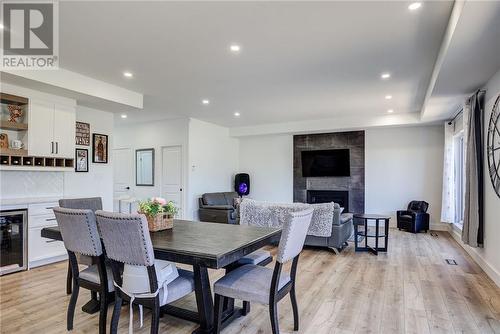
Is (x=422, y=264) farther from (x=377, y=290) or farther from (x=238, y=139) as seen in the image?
(x=238, y=139)

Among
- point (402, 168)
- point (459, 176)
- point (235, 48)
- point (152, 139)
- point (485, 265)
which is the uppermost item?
point (235, 48)

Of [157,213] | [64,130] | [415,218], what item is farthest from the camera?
[415,218]

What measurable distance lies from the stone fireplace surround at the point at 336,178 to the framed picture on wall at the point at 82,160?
5357 mm

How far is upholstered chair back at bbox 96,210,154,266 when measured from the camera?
1.93 meters

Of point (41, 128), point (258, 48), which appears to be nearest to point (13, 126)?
point (41, 128)

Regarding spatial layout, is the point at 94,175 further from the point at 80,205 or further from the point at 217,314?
the point at 217,314

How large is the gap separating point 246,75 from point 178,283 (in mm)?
3066

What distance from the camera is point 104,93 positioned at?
185 inches

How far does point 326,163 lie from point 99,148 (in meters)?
5.57

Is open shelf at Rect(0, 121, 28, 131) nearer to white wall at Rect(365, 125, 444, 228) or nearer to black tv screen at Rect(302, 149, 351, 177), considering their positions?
black tv screen at Rect(302, 149, 351, 177)

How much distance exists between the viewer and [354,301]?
3.04 metres

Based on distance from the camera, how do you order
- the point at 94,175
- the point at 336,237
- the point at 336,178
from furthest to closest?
the point at 336,178 < the point at 94,175 < the point at 336,237

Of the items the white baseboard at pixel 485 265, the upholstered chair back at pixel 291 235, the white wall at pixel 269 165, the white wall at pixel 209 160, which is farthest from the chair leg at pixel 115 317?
the white wall at pixel 269 165

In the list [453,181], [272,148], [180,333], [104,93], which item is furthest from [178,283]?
[272,148]
